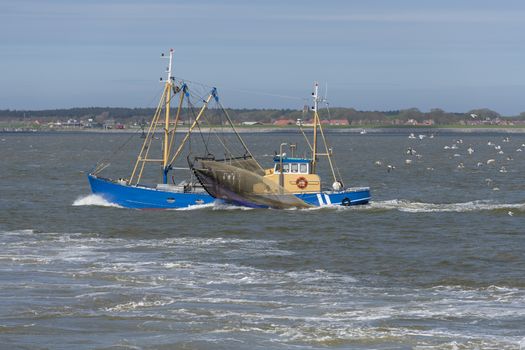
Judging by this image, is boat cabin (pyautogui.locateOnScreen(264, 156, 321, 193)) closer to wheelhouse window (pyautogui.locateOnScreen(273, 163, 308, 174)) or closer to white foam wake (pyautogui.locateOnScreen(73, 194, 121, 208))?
wheelhouse window (pyautogui.locateOnScreen(273, 163, 308, 174))

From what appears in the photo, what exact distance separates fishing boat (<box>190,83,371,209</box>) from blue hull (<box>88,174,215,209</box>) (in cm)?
69

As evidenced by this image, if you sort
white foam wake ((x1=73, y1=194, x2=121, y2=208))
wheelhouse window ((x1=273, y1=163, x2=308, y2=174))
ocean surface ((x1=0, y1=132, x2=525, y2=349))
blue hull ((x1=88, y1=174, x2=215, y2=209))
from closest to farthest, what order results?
1. ocean surface ((x1=0, y1=132, x2=525, y2=349))
2. blue hull ((x1=88, y1=174, x2=215, y2=209))
3. wheelhouse window ((x1=273, y1=163, x2=308, y2=174))
4. white foam wake ((x1=73, y1=194, x2=121, y2=208))

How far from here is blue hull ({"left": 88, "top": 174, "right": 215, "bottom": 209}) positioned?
54312 mm

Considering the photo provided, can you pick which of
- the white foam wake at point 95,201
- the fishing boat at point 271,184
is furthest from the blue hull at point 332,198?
the white foam wake at point 95,201

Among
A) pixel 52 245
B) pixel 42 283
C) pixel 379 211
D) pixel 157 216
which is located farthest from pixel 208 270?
pixel 379 211

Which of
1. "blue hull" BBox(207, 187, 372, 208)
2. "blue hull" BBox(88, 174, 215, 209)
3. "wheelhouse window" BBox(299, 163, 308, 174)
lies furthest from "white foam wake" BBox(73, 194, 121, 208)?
"wheelhouse window" BBox(299, 163, 308, 174)

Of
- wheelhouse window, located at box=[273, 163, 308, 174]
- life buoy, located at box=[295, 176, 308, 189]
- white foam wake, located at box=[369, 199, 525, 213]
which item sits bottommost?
white foam wake, located at box=[369, 199, 525, 213]

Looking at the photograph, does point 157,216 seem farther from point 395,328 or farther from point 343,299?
point 395,328

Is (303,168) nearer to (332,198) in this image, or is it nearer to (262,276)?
(332,198)

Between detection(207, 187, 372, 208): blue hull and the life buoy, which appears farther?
detection(207, 187, 372, 208): blue hull

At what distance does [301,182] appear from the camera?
54.7m

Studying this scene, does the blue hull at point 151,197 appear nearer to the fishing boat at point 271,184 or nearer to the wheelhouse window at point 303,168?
the fishing boat at point 271,184

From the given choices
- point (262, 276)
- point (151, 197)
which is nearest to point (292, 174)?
point (151, 197)

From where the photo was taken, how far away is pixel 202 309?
28188mm
